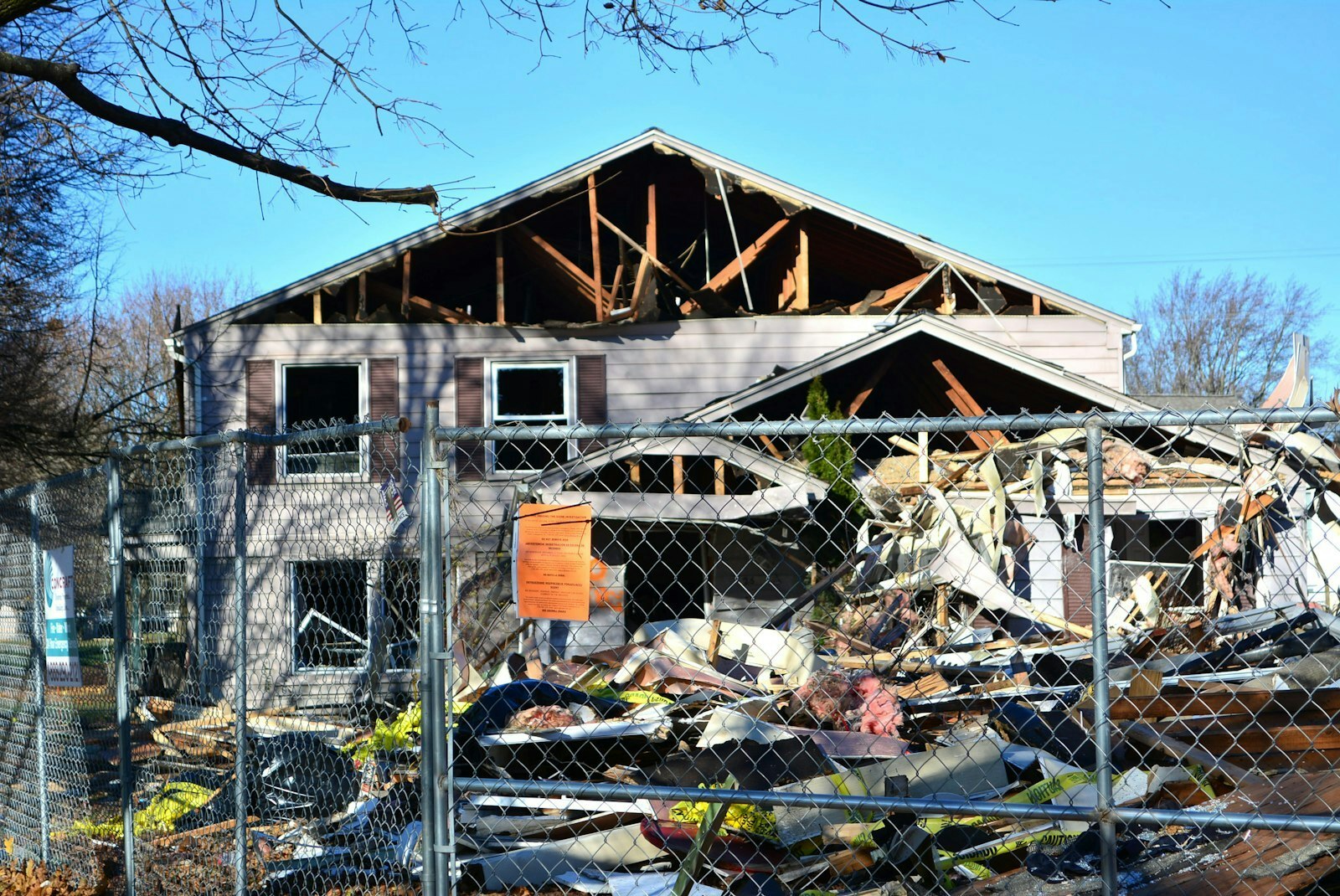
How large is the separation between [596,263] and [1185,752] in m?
12.3

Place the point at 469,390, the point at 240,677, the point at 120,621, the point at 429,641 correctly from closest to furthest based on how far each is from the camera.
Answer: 1. the point at 429,641
2. the point at 240,677
3. the point at 120,621
4. the point at 469,390

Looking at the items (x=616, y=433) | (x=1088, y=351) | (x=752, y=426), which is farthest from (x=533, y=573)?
(x=1088, y=351)

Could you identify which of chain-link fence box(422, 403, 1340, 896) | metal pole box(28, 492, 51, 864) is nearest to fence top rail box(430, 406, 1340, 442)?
chain-link fence box(422, 403, 1340, 896)

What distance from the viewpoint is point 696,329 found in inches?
680

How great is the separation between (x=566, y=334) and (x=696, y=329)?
1.92m

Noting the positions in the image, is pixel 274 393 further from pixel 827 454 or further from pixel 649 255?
pixel 827 454

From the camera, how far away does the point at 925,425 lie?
343 cm

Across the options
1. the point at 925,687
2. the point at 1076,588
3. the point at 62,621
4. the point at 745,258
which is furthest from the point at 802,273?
the point at 62,621

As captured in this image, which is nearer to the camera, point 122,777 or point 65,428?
point 122,777

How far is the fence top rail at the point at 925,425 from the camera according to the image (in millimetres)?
3162

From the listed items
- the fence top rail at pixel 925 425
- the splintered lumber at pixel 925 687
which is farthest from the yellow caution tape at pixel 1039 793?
the splintered lumber at pixel 925 687

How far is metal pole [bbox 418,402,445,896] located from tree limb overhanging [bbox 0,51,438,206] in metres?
2.30

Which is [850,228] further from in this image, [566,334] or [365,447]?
[365,447]

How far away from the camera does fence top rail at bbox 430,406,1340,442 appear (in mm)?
3162
